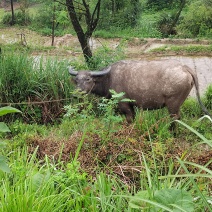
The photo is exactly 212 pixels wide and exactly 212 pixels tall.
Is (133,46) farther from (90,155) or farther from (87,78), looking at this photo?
(90,155)

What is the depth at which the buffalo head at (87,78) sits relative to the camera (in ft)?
20.4

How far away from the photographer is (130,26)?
19.3 m

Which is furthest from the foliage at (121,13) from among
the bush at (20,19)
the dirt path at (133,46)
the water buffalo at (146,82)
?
the water buffalo at (146,82)

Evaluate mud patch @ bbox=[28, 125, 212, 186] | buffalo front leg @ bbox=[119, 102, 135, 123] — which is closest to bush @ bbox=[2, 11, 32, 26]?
buffalo front leg @ bbox=[119, 102, 135, 123]

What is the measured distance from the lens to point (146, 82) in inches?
233

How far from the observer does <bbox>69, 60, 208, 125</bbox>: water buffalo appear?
5.70 m

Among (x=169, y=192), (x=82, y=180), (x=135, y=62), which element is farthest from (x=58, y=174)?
(x=135, y=62)

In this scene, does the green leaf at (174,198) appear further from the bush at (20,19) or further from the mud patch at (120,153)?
the bush at (20,19)

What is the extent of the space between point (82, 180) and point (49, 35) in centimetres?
1774

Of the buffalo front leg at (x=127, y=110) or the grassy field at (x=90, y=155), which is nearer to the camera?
the grassy field at (x=90, y=155)

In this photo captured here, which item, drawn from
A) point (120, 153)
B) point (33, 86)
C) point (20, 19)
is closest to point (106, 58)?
point (33, 86)

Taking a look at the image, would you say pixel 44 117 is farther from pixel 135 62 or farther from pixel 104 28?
pixel 104 28

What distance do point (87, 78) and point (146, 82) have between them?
3.41 ft

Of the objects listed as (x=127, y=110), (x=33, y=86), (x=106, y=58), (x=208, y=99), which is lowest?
(x=208, y=99)
